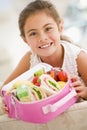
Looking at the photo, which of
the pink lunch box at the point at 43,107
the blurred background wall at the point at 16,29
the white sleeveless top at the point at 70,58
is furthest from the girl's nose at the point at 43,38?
the blurred background wall at the point at 16,29

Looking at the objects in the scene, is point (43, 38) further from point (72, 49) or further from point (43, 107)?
point (43, 107)

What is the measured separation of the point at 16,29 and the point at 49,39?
944mm

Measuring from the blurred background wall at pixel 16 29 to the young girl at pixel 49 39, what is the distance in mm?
662

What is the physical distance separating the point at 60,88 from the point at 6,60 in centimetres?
113

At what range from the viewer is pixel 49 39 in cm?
108

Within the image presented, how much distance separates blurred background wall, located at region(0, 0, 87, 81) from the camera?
6.19 feet

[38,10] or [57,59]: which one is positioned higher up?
[38,10]

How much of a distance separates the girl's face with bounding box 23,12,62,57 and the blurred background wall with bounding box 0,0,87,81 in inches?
29.0

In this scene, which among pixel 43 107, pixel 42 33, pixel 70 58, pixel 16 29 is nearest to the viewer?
pixel 43 107

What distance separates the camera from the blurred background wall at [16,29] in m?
1.89

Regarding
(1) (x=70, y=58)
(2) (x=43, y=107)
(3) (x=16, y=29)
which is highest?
(3) (x=16, y=29)

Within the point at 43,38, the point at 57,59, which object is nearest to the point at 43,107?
the point at 43,38

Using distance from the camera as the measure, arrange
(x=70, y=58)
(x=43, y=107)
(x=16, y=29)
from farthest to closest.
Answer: (x=16, y=29) < (x=70, y=58) < (x=43, y=107)

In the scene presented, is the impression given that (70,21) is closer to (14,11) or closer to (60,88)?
(14,11)
